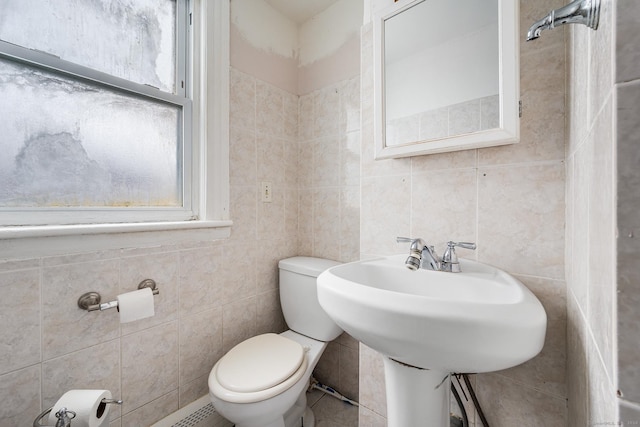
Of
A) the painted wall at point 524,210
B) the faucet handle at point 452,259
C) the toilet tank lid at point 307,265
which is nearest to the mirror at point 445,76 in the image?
the painted wall at point 524,210

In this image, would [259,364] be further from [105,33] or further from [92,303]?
[105,33]

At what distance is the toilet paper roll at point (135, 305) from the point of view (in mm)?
897

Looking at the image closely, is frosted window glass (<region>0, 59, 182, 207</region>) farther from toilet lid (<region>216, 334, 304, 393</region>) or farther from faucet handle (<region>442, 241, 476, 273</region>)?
faucet handle (<region>442, 241, 476, 273</region>)

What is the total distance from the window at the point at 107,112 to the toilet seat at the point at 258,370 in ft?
2.04

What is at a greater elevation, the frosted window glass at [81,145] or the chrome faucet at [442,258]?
the frosted window glass at [81,145]

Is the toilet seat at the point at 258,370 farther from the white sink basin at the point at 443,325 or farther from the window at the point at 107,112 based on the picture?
the window at the point at 107,112

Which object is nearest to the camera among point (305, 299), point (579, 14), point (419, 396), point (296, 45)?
point (579, 14)

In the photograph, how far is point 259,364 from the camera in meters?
1.02

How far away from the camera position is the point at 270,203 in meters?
1.48

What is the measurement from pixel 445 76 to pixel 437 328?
2.62ft

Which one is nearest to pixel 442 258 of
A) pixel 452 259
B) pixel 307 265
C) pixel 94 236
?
pixel 452 259

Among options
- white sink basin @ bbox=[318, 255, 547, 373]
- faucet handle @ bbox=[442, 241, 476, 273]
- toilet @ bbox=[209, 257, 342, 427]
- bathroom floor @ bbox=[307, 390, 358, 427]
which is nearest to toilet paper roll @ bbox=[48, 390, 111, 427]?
toilet @ bbox=[209, 257, 342, 427]

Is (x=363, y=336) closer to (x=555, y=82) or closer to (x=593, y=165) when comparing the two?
(x=593, y=165)

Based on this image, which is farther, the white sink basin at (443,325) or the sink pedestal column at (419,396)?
the sink pedestal column at (419,396)
